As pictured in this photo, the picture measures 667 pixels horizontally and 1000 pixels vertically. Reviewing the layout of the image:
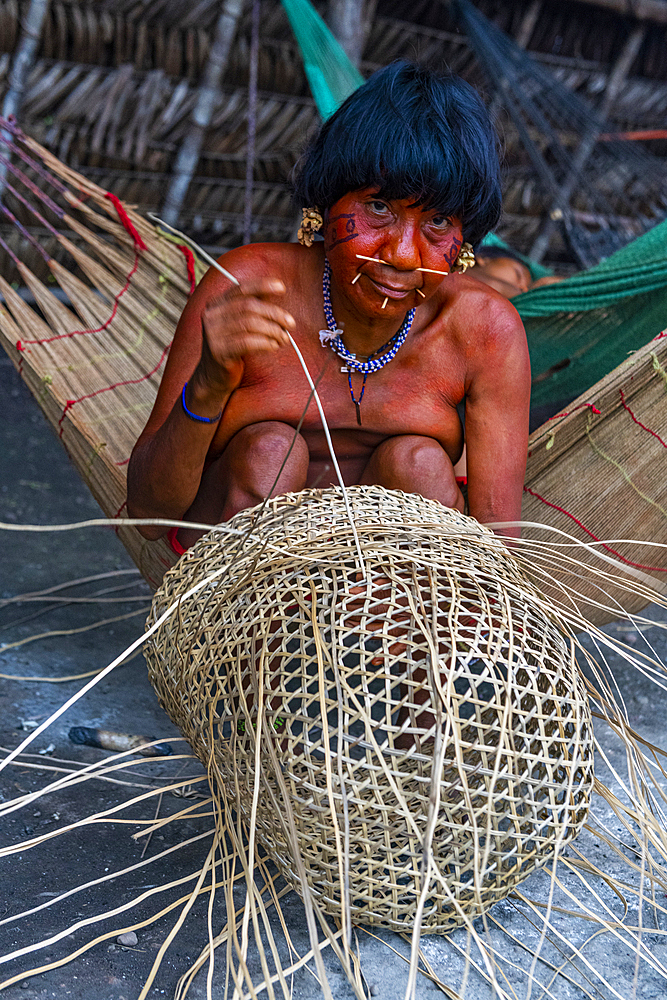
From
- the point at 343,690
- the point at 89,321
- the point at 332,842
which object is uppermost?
the point at 343,690

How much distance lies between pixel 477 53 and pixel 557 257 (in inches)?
66.4

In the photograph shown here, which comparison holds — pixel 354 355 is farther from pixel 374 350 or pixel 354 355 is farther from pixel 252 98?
pixel 252 98

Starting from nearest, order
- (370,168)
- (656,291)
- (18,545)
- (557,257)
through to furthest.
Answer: (370,168) → (656,291) → (18,545) → (557,257)

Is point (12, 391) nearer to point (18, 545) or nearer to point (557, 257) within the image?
point (18, 545)

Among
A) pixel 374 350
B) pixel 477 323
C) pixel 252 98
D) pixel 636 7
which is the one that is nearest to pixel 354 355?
pixel 374 350

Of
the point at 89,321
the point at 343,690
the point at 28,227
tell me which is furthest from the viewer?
the point at 28,227

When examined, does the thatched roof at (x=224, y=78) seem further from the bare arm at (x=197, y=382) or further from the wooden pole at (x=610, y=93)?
the bare arm at (x=197, y=382)

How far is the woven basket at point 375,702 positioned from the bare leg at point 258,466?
0.15 meters

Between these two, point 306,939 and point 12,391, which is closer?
point 306,939

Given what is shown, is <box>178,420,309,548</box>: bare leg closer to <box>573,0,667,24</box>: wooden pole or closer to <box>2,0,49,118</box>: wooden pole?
<box>2,0,49,118</box>: wooden pole

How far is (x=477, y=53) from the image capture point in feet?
10.8

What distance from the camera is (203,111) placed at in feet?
11.3

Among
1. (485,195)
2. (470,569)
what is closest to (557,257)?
(485,195)

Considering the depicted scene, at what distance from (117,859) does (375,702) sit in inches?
21.0
